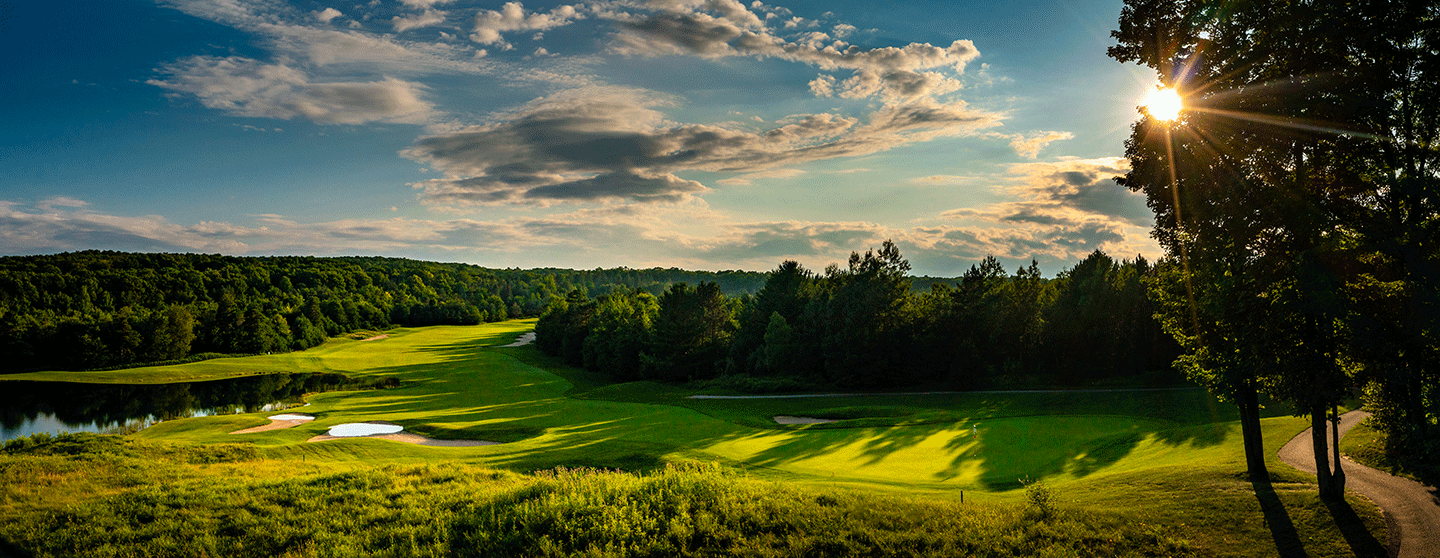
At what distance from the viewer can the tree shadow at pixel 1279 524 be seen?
11.3 m

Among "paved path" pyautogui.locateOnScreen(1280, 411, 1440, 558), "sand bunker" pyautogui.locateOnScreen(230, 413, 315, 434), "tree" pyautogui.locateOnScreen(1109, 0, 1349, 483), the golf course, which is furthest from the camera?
"sand bunker" pyautogui.locateOnScreen(230, 413, 315, 434)

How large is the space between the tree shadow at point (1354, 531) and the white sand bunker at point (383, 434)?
2957 cm

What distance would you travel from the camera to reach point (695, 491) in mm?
12641

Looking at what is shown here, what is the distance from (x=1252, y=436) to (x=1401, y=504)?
9.97 ft

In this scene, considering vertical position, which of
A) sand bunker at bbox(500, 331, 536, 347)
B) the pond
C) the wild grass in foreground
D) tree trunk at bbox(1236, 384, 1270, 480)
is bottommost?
the pond

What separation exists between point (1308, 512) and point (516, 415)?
→ 122ft

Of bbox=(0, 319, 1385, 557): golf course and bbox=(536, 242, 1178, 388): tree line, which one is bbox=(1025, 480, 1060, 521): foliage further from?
bbox=(536, 242, 1178, 388): tree line

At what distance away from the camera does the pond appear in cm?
4481

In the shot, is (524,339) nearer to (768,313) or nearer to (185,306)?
(185,306)

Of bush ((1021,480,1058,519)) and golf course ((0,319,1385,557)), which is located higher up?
bush ((1021,480,1058,519))

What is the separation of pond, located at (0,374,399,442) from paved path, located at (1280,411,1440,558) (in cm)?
5630

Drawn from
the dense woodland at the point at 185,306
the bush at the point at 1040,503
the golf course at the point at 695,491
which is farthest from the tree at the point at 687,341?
the bush at the point at 1040,503

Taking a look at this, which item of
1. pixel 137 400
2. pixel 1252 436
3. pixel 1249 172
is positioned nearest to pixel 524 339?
pixel 137 400

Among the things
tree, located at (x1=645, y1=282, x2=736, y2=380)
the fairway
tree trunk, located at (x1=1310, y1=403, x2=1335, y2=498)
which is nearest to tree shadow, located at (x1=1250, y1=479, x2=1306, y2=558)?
tree trunk, located at (x1=1310, y1=403, x2=1335, y2=498)
